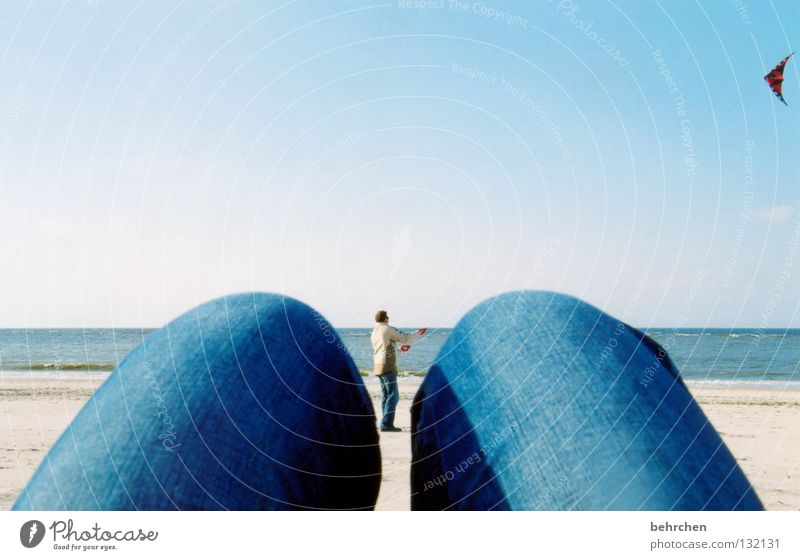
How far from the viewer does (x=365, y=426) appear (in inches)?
70.7

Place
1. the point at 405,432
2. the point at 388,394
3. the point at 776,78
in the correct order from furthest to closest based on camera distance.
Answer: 1. the point at 405,432
2. the point at 388,394
3. the point at 776,78

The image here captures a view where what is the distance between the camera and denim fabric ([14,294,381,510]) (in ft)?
4.42

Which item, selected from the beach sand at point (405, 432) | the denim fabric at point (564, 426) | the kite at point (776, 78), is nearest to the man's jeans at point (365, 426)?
the denim fabric at point (564, 426)

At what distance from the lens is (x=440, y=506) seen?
1691mm

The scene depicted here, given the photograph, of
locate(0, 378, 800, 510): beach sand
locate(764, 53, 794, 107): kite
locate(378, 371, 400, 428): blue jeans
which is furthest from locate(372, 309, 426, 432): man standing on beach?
locate(764, 53, 794, 107): kite

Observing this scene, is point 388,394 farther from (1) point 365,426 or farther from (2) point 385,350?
(1) point 365,426

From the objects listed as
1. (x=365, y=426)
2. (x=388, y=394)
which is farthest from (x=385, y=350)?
(x=365, y=426)
